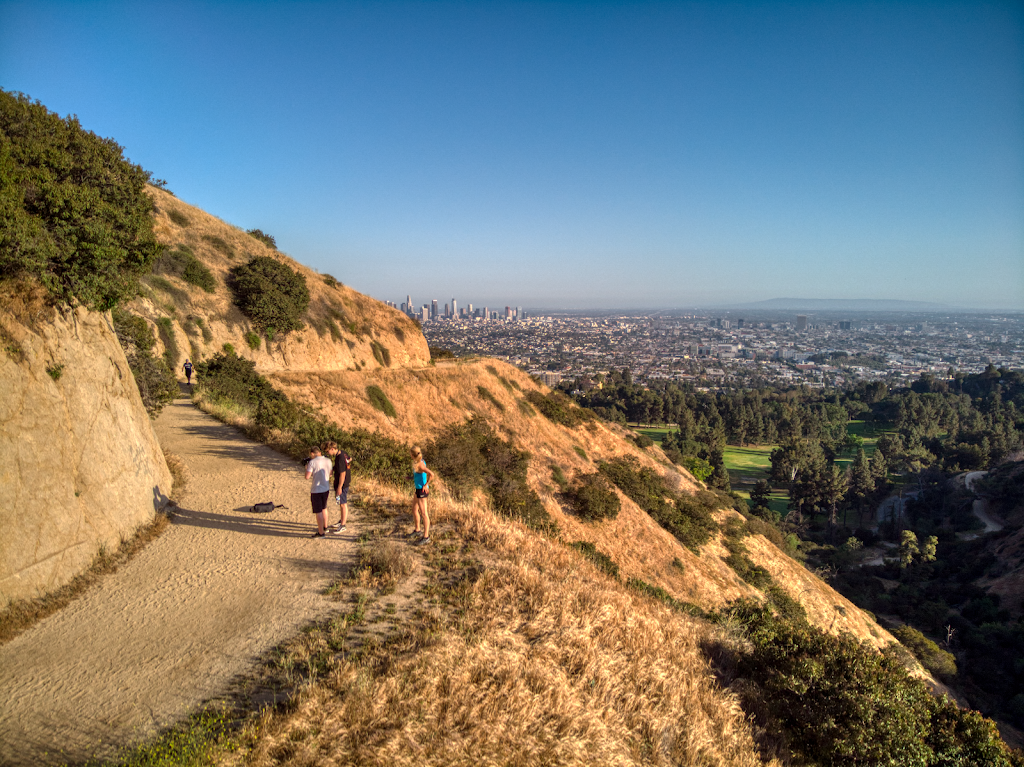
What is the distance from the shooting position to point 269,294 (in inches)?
985

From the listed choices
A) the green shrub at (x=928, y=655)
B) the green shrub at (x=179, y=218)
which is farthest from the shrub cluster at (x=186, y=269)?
the green shrub at (x=928, y=655)

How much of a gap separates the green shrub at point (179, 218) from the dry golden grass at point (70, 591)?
26.5 m

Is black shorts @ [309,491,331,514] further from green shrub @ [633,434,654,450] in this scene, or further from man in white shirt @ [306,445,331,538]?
green shrub @ [633,434,654,450]

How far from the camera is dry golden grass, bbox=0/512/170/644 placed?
474 cm

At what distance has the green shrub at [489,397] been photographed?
29.6m

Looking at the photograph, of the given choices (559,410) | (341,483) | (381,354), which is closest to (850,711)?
(341,483)

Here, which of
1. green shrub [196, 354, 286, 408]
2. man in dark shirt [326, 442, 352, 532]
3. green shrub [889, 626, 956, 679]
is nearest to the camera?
man in dark shirt [326, 442, 352, 532]

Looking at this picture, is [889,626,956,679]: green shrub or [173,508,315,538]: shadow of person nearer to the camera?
[173,508,315,538]: shadow of person

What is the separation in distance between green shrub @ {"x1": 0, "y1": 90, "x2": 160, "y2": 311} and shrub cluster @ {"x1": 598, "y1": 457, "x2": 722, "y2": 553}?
23.8 metres

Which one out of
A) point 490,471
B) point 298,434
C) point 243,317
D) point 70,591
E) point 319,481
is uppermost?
point 243,317

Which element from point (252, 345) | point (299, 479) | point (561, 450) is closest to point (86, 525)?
point (299, 479)

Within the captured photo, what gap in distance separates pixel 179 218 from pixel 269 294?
26.8 ft

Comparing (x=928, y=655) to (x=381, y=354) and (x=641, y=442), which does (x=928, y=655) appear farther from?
(x=381, y=354)

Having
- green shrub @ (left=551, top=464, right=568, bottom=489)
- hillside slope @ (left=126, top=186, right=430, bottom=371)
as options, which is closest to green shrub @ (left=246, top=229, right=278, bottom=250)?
hillside slope @ (left=126, top=186, right=430, bottom=371)
